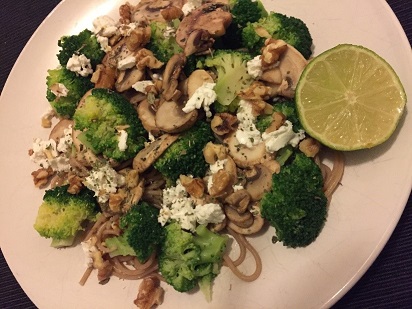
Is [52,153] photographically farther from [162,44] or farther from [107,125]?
[162,44]

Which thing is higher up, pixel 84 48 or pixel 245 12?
pixel 84 48

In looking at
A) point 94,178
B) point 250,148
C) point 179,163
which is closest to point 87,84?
point 94,178

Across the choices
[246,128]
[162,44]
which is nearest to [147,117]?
[162,44]

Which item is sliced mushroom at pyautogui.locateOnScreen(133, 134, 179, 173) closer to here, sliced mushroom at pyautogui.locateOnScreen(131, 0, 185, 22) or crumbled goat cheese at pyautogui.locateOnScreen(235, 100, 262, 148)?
crumbled goat cheese at pyautogui.locateOnScreen(235, 100, 262, 148)

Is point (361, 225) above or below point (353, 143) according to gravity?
below

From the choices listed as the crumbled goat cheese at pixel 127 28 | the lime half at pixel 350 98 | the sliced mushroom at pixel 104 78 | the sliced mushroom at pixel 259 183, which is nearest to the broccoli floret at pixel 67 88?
the sliced mushroom at pixel 104 78

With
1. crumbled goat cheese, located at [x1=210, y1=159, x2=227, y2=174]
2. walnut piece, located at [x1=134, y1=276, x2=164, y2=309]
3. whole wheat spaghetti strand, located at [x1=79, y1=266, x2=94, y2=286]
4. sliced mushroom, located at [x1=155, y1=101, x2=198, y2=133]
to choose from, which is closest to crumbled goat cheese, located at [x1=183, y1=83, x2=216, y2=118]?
sliced mushroom, located at [x1=155, y1=101, x2=198, y2=133]

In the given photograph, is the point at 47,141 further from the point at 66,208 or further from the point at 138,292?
the point at 138,292
